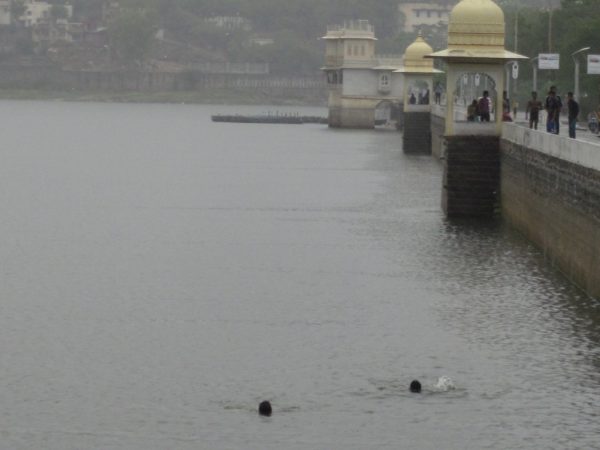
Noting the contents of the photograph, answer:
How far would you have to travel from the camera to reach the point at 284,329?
104ft

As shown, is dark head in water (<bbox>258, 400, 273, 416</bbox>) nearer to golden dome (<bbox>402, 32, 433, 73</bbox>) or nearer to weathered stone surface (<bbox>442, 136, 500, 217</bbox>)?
weathered stone surface (<bbox>442, 136, 500, 217</bbox>)

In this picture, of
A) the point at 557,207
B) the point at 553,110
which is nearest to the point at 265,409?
the point at 557,207

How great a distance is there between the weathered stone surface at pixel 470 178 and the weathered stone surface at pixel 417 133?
39.2 m

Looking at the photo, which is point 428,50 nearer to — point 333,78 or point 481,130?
point 333,78

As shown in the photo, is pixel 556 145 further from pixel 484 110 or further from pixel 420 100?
pixel 420 100

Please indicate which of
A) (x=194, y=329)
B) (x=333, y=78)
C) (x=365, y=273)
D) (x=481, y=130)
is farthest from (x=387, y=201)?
(x=333, y=78)

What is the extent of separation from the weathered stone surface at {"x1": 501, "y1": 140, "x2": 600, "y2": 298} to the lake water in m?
0.50

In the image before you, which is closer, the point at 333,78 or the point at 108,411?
the point at 108,411

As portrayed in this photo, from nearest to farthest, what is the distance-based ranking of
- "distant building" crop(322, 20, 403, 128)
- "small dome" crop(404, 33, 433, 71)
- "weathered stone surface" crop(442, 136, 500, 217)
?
"weathered stone surface" crop(442, 136, 500, 217) < "small dome" crop(404, 33, 433, 71) < "distant building" crop(322, 20, 403, 128)

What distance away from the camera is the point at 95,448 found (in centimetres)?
2373

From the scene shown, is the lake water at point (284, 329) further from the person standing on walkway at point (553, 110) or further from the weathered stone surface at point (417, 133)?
the weathered stone surface at point (417, 133)

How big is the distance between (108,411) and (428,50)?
237ft

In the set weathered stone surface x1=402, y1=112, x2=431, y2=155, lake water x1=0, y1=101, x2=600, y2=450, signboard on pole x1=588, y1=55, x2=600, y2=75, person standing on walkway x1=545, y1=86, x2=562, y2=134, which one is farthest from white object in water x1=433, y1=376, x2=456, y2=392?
weathered stone surface x1=402, y1=112, x2=431, y2=155

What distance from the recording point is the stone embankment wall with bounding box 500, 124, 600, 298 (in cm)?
3278
